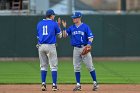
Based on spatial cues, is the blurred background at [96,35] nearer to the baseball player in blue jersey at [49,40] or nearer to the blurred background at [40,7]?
the blurred background at [40,7]

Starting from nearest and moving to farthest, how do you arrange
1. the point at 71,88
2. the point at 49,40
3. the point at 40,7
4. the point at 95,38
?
the point at 49,40, the point at 71,88, the point at 95,38, the point at 40,7

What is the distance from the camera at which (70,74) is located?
732 inches

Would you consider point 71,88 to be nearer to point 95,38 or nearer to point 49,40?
point 49,40

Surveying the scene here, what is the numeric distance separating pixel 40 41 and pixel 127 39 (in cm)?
1267

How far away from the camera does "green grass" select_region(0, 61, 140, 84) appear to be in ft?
54.4

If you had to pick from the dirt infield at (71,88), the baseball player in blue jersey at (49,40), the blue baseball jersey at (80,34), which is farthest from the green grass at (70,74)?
the blue baseball jersey at (80,34)

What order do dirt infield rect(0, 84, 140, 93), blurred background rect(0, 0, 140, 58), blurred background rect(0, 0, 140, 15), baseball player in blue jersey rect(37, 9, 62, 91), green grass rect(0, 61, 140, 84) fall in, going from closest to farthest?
1. dirt infield rect(0, 84, 140, 93)
2. baseball player in blue jersey rect(37, 9, 62, 91)
3. green grass rect(0, 61, 140, 84)
4. blurred background rect(0, 0, 140, 58)
5. blurred background rect(0, 0, 140, 15)

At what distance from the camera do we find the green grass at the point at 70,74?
653 inches

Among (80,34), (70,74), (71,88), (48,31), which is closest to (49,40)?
(48,31)

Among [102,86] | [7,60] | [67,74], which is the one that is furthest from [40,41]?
[7,60]

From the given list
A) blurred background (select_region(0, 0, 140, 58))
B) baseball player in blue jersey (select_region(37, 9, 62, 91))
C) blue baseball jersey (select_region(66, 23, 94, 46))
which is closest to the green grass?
blurred background (select_region(0, 0, 140, 58))

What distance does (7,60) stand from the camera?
25.5 metres

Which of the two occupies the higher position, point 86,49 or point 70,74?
point 86,49

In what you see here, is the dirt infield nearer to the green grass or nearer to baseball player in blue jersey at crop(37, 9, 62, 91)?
baseball player in blue jersey at crop(37, 9, 62, 91)
